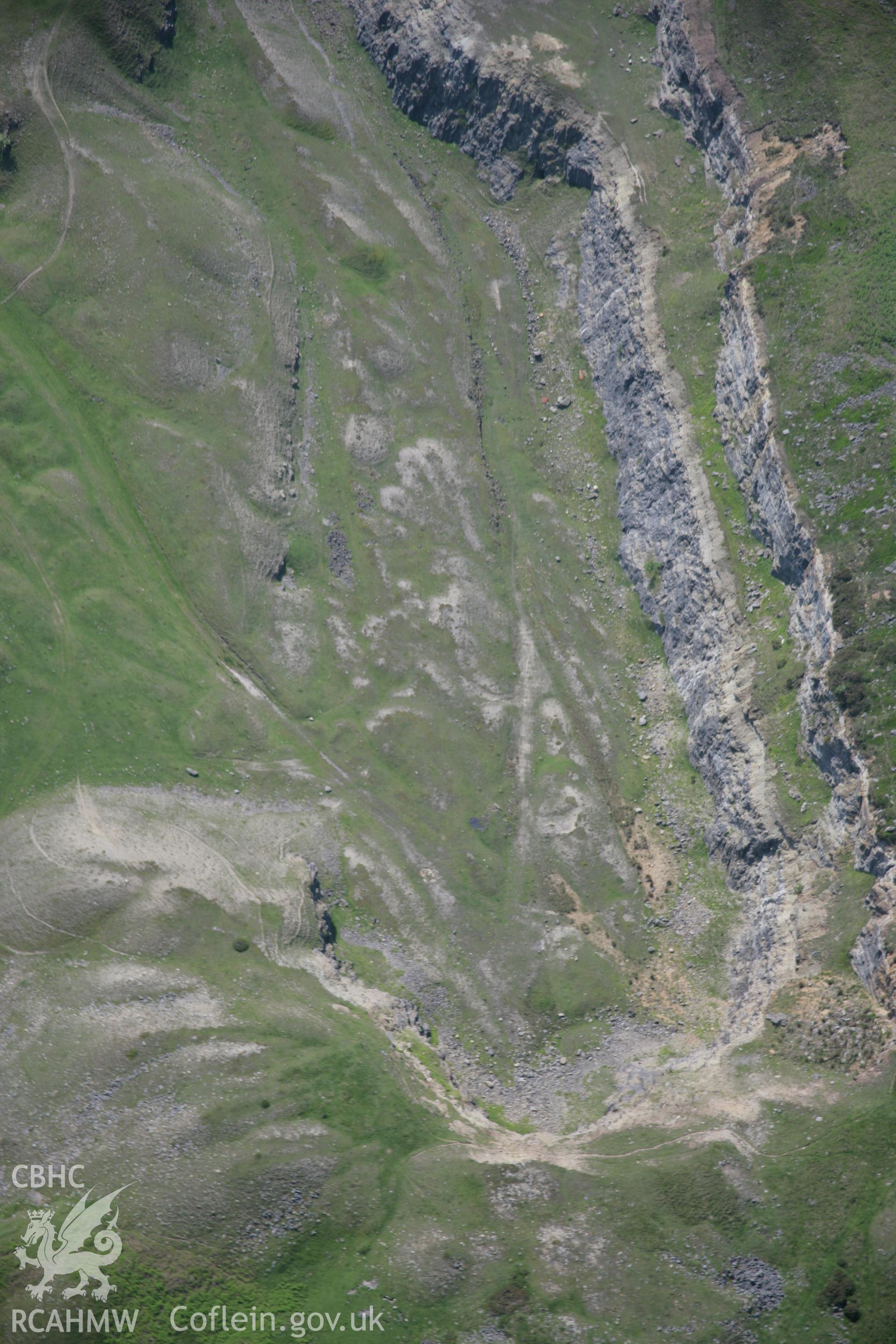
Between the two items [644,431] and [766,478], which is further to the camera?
[644,431]

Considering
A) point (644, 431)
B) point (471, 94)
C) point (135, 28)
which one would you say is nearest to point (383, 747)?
point (644, 431)

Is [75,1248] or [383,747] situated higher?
[383,747]

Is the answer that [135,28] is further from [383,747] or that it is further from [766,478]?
[766,478]

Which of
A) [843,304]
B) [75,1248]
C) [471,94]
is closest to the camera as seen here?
[75,1248]

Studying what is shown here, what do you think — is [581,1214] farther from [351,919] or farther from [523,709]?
[523,709]

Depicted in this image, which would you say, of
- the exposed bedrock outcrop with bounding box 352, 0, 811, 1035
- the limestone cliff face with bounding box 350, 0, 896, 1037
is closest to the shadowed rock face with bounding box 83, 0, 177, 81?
the exposed bedrock outcrop with bounding box 352, 0, 811, 1035
